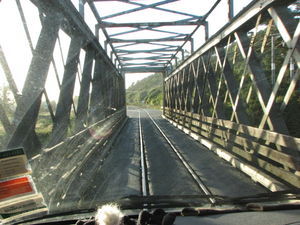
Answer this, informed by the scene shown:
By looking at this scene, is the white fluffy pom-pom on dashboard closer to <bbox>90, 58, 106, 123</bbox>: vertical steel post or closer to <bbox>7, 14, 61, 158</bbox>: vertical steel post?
<bbox>7, 14, 61, 158</bbox>: vertical steel post

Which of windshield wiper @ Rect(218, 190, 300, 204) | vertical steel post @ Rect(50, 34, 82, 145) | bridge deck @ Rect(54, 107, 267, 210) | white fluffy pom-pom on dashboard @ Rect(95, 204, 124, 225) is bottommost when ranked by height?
bridge deck @ Rect(54, 107, 267, 210)

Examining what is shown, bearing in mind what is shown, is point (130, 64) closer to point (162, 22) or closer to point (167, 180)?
point (162, 22)

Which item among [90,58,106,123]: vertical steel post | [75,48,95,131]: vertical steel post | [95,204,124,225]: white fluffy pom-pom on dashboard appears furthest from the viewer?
[90,58,106,123]: vertical steel post

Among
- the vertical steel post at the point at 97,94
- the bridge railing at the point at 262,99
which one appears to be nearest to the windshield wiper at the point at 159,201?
the bridge railing at the point at 262,99

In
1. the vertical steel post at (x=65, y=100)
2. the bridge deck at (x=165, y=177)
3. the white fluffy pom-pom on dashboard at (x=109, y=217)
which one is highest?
the vertical steel post at (x=65, y=100)

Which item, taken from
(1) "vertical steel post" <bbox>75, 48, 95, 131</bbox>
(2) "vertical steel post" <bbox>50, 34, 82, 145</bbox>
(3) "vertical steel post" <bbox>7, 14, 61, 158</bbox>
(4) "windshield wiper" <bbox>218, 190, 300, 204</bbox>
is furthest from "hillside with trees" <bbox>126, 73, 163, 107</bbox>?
(4) "windshield wiper" <bbox>218, 190, 300, 204</bbox>

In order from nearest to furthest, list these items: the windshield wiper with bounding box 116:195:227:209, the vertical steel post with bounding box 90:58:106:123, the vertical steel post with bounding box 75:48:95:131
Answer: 1. the windshield wiper with bounding box 116:195:227:209
2. the vertical steel post with bounding box 75:48:95:131
3. the vertical steel post with bounding box 90:58:106:123

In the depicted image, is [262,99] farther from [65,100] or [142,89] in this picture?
[142,89]

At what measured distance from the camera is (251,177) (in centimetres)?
531

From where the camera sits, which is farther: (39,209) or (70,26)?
(70,26)

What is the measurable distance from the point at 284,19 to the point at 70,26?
3.82 m

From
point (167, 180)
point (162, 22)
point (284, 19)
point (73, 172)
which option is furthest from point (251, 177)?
point (162, 22)

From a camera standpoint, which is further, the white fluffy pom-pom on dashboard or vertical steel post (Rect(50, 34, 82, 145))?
vertical steel post (Rect(50, 34, 82, 145))

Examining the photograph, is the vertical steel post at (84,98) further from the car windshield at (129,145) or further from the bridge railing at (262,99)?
the bridge railing at (262,99)
